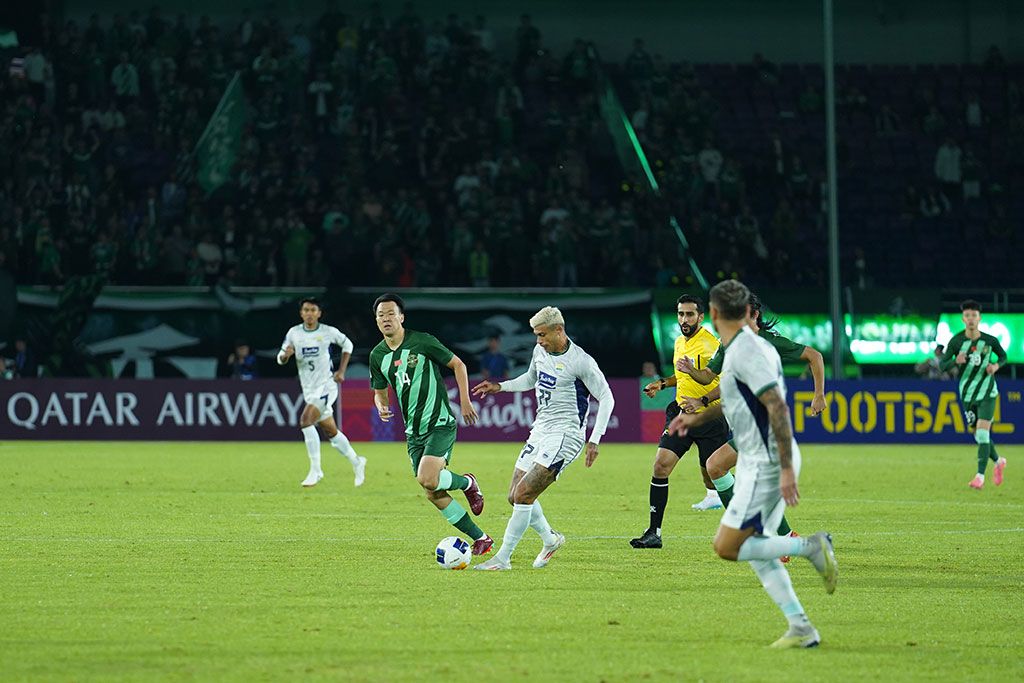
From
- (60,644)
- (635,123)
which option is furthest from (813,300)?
(60,644)

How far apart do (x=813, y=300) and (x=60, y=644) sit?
27053 mm

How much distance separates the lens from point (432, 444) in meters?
13.4

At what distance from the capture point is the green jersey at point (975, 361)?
848 inches

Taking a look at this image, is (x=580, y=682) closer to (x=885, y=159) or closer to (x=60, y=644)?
(x=60, y=644)

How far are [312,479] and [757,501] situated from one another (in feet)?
45.5

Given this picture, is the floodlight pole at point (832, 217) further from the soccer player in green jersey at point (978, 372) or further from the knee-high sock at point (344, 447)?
the knee-high sock at point (344, 447)

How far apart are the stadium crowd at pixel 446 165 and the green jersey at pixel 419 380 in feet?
65.5

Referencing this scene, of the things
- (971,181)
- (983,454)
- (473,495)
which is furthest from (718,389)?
(971,181)

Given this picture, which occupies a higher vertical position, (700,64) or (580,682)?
(700,64)

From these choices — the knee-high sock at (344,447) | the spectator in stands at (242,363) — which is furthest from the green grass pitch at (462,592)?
the spectator in stands at (242,363)

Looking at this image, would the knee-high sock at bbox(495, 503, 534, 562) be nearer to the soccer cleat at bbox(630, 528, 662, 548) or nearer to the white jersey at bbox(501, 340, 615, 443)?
the white jersey at bbox(501, 340, 615, 443)

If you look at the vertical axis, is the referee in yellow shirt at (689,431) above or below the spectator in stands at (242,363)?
above

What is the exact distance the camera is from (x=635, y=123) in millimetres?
38656

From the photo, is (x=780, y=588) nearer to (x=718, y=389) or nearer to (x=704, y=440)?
(x=718, y=389)
